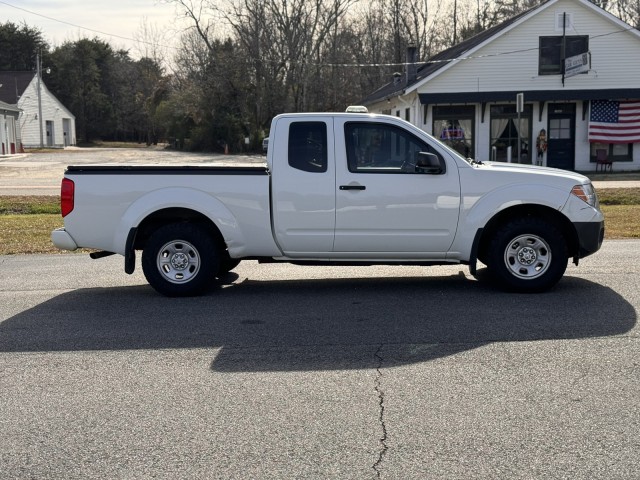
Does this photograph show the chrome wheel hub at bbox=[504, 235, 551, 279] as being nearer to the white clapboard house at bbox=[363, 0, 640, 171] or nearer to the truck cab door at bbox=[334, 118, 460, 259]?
the truck cab door at bbox=[334, 118, 460, 259]

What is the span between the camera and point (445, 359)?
20.2 ft

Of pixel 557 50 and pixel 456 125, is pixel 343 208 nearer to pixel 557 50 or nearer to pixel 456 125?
pixel 456 125

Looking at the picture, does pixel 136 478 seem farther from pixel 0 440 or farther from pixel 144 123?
pixel 144 123

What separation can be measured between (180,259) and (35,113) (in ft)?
228

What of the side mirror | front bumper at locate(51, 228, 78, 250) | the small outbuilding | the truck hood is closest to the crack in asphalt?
the side mirror

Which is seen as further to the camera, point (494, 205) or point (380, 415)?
point (494, 205)

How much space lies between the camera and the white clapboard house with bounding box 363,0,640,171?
33062mm

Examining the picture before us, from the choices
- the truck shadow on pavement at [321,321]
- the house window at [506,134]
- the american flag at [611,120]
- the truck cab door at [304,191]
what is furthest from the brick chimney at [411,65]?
the truck shadow on pavement at [321,321]

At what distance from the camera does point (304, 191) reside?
859 cm

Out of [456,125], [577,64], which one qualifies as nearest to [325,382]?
[577,64]

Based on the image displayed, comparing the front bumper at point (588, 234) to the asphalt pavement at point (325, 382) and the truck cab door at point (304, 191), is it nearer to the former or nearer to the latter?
the asphalt pavement at point (325, 382)

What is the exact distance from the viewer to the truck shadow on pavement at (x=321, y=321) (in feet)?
21.4

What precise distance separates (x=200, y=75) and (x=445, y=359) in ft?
184

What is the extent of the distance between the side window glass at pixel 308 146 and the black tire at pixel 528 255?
209cm
